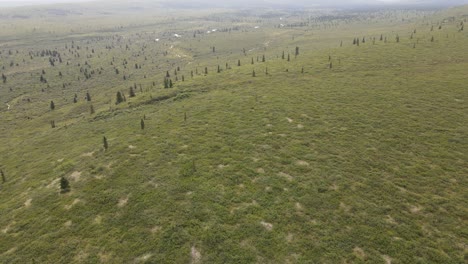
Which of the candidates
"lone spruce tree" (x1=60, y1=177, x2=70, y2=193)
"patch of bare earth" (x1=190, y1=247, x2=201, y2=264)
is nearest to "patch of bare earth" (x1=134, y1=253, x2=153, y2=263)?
"patch of bare earth" (x1=190, y1=247, x2=201, y2=264)

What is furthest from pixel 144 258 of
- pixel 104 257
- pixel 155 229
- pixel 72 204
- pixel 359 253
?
pixel 359 253

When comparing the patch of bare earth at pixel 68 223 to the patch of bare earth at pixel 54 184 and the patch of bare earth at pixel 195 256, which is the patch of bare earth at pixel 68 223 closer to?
the patch of bare earth at pixel 54 184

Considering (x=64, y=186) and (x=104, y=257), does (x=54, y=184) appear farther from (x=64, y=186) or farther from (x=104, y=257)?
(x=104, y=257)

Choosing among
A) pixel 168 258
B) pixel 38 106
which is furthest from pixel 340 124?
pixel 38 106

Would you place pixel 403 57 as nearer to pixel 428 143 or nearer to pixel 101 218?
pixel 428 143

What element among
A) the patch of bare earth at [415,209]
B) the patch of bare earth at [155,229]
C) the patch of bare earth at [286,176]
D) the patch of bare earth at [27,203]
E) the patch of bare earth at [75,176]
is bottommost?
the patch of bare earth at [27,203]

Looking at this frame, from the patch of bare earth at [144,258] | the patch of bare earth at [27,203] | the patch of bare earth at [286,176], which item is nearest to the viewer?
the patch of bare earth at [144,258]

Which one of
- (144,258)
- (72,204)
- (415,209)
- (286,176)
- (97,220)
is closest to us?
(144,258)

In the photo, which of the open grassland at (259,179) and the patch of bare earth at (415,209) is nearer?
the open grassland at (259,179)

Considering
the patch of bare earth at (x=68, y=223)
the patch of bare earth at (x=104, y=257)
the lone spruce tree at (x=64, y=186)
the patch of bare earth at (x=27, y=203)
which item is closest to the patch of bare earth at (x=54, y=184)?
the lone spruce tree at (x=64, y=186)
